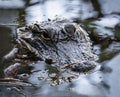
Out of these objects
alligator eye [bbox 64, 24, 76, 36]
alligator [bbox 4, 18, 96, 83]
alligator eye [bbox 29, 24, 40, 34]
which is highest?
alligator eye [bbox 29, 24, 40, 34]

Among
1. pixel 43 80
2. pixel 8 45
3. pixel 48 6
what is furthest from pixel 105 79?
pixel 48 6

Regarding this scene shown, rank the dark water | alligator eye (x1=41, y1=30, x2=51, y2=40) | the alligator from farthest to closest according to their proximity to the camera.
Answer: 1. alligator eye (x1=41, y1=30, x2=51, y2=40)
2. the alligator
3. the dark water

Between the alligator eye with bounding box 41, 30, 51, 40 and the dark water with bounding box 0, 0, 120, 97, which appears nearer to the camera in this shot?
the dark water with bounding box 0, 0, 120, 97

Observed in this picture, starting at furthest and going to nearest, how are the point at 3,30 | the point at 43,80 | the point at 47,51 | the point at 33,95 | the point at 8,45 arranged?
the point at 3,30
the point at 8,45
the point at 47,51
the point at 43,80
the point at 33,95

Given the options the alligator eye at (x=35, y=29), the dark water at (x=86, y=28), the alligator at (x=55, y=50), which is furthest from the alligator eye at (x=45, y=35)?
the dark water at (x=86, y=28)

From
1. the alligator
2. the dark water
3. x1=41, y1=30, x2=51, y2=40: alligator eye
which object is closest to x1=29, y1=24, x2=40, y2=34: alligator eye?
the alligator

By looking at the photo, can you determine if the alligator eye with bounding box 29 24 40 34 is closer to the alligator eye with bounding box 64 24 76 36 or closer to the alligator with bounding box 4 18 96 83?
the alligator with bounding box 4 18 96 83

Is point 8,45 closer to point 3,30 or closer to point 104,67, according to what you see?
point 3,30
